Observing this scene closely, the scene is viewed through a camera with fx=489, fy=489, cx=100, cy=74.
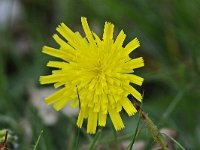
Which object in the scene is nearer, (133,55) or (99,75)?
(99,75)

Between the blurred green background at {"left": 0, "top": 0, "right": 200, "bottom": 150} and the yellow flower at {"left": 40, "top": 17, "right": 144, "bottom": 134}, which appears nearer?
the yellow flower at {"left": 40, "top": 17, "right": 144, "bottom": 134}

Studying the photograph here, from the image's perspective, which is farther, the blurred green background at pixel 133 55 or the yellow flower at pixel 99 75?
the blurred green background at pixel 133 55

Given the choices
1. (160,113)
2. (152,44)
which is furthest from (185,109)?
(152,44)

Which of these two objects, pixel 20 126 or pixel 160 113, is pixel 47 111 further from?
pixel 160 113
